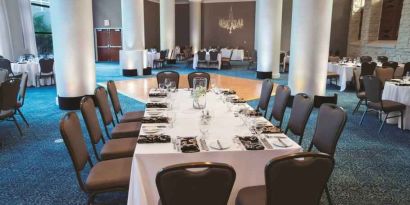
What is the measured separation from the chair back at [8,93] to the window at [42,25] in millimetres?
9995

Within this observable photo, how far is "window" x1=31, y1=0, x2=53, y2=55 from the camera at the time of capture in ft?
45.8

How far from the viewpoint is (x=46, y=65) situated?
9352 millimetres

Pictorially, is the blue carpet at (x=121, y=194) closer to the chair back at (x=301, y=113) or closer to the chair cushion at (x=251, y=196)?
the chair back at (x=301, y=113)

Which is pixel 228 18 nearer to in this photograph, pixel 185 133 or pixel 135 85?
pixel 135 85

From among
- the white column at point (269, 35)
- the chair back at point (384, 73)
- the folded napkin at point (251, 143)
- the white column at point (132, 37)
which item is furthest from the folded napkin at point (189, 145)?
the white column at point (132, 37)

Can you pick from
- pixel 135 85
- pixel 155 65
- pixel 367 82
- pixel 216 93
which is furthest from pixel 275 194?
pixel 155 65

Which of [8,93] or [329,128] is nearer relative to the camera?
[329,128]

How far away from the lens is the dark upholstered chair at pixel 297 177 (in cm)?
183

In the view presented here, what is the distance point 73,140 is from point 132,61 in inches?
375

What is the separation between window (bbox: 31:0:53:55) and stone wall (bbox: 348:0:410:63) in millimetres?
13787

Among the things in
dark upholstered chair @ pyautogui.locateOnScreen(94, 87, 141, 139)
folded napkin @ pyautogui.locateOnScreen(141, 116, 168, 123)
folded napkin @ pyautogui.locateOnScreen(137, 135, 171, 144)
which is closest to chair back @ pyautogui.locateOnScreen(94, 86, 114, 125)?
dark upholstered chair @ pyautogui.locateOnScreen(94, 87, 141, 139)

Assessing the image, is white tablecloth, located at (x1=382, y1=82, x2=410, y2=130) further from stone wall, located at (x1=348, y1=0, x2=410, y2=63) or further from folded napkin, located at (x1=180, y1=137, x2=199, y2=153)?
stone wall, located at (x1=348, y1=0, x2=410, y2=63)

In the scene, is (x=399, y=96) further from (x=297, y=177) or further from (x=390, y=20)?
(x=390, y=20)

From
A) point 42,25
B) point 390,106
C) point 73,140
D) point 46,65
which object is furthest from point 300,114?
point 42,25
